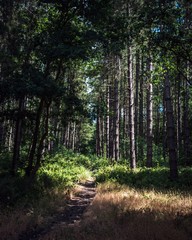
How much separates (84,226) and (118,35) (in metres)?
7.75

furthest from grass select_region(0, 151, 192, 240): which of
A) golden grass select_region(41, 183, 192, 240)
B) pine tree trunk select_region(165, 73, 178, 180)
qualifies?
pine tree trunk select_region(165, 73, 178, 180)

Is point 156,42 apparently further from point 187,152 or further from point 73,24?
point 187,152

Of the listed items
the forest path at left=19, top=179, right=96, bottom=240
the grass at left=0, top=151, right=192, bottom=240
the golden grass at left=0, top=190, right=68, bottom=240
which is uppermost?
the grass at left=0, top=151, right=192, bottom=240

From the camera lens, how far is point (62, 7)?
412 inches

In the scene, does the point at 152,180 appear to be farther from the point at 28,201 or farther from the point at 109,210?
the point at 28,201

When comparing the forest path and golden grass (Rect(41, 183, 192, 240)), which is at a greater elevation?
golden grass (Rect(41, 183, 192, 240))

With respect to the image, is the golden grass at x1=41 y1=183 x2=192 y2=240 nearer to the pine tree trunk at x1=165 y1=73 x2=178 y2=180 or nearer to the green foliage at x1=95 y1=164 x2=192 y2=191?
the green foliage at x1=95 y1=164 x2=192 y2=191

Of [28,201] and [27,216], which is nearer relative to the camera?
[27,216]

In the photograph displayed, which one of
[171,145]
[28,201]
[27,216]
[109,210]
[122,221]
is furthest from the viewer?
[171,145]

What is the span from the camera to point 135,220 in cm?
573

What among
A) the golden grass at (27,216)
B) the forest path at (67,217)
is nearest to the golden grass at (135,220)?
the forest path at (67,217)

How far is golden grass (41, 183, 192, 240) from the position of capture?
4883 millimetres

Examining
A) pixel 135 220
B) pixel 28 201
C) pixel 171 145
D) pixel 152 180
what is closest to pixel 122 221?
pixel 135 220

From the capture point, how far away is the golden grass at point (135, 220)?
16.0ft
